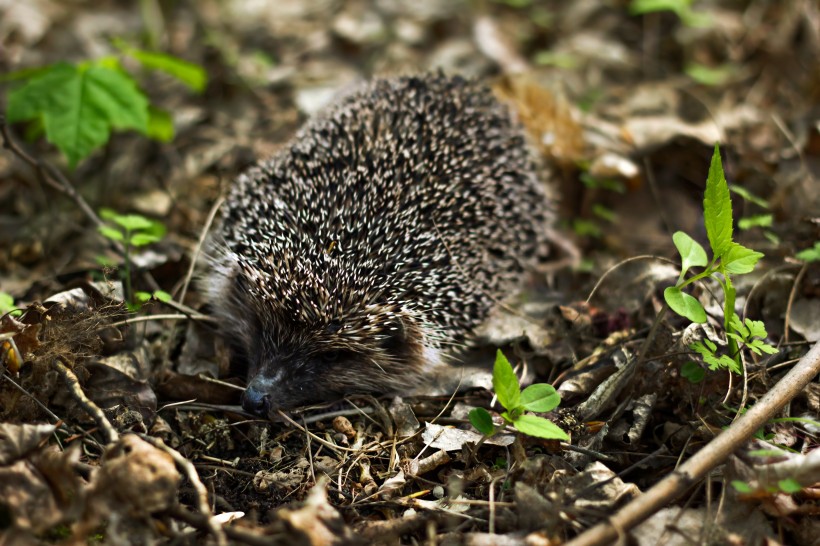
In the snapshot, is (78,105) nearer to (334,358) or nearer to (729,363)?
(334,358)

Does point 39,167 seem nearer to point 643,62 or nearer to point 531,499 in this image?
point 531,499

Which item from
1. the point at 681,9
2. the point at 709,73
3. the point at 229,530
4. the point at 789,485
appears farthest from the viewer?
the point at 709,73

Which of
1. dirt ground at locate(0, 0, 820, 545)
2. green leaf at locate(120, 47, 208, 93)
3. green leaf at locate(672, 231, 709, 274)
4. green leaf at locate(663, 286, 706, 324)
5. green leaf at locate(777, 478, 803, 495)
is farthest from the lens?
green leaf at locate(120, 47, 208, 93)

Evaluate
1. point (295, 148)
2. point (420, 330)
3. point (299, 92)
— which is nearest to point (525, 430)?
point (420, 330)

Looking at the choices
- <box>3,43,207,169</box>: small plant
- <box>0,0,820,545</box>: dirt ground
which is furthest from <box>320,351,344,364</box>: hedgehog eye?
<box>3,43,207,169</box>: small plant

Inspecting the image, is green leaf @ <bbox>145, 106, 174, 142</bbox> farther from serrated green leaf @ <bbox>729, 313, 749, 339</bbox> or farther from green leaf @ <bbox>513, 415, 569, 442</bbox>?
serrated green leaf @ <bbox>729, 313, 749, 339</bbox>

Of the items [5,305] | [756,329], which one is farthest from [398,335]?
[5,305]

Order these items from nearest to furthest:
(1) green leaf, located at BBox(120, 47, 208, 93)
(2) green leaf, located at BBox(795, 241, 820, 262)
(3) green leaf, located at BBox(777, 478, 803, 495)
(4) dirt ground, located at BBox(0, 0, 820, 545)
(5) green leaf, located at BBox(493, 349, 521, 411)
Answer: (3) green leaf, located at BBox(777, 478, 803, 495) < (4) dirt ground, located at BBox(0, 0, 820, 545) < (5) green leaf, located at BBox(493, 349, 521, 411) < (2) green leaf, located at BBox(795, 241, 820, 262) < (1) green leaf, located at BBox(120, 47, 208, 93)

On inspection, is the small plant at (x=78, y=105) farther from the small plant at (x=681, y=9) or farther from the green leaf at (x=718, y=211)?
the small plant at (x=681, y=9)
